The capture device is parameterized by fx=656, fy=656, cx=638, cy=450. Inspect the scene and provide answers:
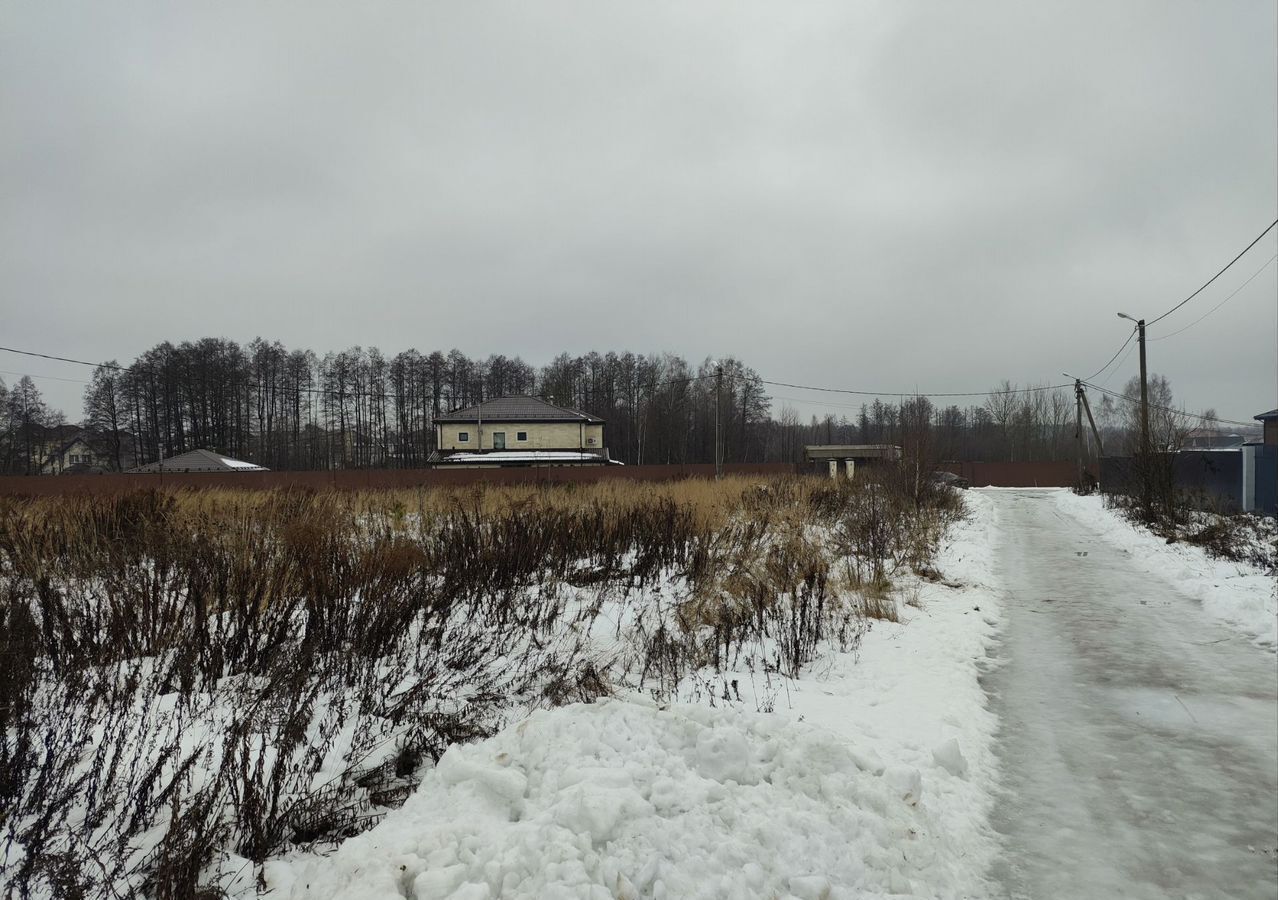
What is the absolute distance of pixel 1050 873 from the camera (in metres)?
2.84

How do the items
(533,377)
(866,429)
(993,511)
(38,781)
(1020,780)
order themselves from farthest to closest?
(866,429) → (533,377) → (993,511) → (1020,780) → (38,781)

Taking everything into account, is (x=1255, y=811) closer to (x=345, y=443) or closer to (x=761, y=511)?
(x=761, y=511)

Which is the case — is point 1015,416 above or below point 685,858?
above

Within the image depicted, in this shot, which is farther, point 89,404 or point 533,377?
point 533,377

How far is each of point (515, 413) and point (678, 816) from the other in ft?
169

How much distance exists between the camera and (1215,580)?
29.9 ft

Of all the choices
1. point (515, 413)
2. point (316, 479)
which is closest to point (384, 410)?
point (515, 413)

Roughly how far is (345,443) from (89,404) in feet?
71.1

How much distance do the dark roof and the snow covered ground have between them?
49.2m

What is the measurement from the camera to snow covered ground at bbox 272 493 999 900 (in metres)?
2.44

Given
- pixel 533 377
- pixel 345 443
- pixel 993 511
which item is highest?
pixel 533 377

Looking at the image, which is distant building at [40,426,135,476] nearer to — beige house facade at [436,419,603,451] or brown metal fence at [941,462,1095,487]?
beige house facade at [436,419,603,451]

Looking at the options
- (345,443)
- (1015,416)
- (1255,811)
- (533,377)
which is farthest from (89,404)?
(1015,416)

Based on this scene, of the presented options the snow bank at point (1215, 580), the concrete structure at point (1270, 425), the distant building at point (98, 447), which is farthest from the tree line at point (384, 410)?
the snow bank at point (1215, 580)
